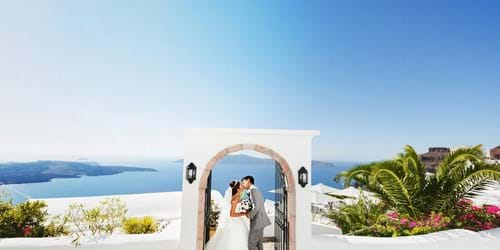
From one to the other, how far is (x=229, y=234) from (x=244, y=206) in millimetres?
622

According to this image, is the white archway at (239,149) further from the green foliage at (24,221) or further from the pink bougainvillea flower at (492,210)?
the pink bougainvillea flower at (492,210)

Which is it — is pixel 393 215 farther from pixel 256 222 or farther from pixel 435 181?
pixel 256 222

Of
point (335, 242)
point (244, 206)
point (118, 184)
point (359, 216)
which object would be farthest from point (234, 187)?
point (118, 184)

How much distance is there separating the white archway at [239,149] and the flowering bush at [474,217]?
13.8 feet

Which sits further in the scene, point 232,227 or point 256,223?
point 232,227

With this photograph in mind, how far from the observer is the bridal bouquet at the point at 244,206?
5.32m

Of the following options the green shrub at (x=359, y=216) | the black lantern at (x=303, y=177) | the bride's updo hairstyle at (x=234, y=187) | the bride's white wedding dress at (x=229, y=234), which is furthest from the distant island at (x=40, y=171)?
the black lantern at (x=303, y=177)

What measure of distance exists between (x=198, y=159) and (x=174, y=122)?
2556 centimetres

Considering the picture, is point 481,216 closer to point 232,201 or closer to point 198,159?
point 232,201

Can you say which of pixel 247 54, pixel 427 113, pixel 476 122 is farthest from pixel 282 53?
pixel 476 122

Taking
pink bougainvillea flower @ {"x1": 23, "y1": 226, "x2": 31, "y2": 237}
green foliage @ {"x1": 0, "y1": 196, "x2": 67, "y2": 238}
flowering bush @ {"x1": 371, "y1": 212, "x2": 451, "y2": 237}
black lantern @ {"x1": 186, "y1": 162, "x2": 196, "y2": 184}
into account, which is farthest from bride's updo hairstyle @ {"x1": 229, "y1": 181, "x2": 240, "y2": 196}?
pink bougainvillea flower @ {"x1": 23, "y1": 226, "x2": 31, "y2": 237}

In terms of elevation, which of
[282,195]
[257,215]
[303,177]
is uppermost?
[303,177]

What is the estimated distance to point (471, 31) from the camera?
15.2m

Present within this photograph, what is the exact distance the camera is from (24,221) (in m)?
5.54
